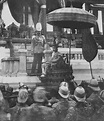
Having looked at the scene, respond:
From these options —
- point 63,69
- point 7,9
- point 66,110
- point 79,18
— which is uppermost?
point 7,9

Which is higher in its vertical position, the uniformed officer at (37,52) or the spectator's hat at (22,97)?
the uniformed officer at (37,52)

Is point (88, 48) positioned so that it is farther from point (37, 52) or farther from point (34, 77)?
point (34, 77)

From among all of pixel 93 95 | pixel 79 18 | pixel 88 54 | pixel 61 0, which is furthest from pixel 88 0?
pixel 93 95

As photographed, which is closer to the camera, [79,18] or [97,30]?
[79,18]

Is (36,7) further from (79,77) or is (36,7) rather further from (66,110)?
(66,110)

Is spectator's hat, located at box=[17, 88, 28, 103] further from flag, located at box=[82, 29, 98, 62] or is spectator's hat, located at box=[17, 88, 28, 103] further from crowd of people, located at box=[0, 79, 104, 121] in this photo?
flag, located at box=[82, 29, 98, 62]

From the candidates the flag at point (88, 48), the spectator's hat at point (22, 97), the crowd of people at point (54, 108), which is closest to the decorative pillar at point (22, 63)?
the flag at point (88, 48)

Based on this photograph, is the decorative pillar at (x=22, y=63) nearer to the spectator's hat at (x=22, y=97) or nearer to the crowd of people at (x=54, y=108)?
the crowd of people at (x=54, y=108)

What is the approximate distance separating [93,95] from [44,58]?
5.52 metres

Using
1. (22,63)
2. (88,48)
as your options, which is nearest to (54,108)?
(22,63)

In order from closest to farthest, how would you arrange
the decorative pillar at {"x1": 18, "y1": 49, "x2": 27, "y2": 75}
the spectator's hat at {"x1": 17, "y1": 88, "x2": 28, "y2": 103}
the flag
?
the spectator's hat at {"x1": 17, "y1": 88, "x2": 28, "y2": 103}, the decorative pillar at {"x1": 18, "y1": 49, "x2": 27, "y2": 75}, the flag

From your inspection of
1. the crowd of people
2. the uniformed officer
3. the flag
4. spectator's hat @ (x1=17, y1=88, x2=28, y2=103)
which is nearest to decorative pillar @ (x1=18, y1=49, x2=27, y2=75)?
the uniformed officer

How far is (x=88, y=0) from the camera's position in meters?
19.0

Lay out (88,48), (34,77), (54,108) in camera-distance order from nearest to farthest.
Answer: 1. (54,108)
2. (34,77)
3. (88,48)
